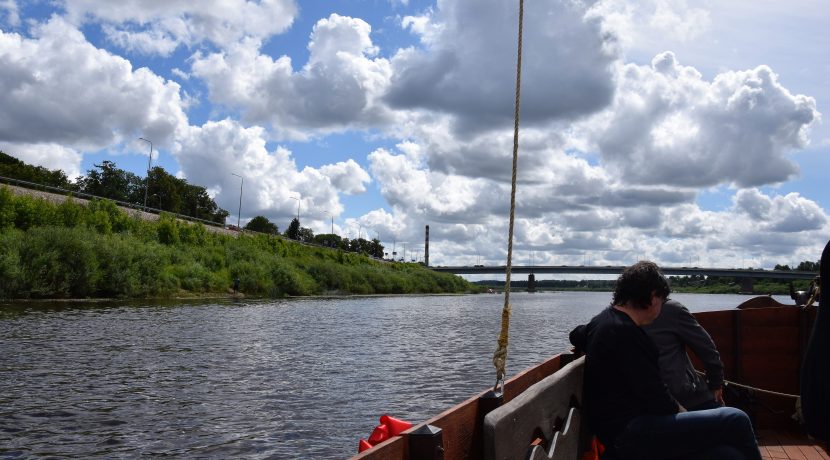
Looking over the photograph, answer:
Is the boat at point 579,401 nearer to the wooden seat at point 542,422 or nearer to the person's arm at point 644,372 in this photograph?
the wooden seat at point 542,422

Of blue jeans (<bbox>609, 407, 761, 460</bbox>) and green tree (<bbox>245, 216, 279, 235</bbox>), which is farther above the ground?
green tree (<bbox>245, 216, 279, 235</bbox>)

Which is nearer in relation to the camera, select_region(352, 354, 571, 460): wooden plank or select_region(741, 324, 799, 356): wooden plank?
select_region(352, 354, 571, 460): wooden plank

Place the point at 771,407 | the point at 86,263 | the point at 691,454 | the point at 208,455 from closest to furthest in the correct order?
the point at 691,454 → the point at 771,407 → the point at 208,455 → the point at 86,263

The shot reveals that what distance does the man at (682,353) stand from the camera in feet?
15.3

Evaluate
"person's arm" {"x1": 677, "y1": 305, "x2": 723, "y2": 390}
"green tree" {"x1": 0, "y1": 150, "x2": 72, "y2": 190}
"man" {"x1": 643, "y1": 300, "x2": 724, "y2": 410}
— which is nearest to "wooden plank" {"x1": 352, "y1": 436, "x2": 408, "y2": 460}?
"man" {"x1": 643, "y1": 300, "x2": 724, "y2": 410}

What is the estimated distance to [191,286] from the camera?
171 ft

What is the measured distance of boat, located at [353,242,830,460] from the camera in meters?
2.27

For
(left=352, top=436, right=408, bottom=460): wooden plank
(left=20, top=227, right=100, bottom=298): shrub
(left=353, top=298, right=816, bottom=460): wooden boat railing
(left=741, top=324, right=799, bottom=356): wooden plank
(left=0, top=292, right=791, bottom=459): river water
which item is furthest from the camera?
(left=20, top=227, right=100, bottom=298): shrub

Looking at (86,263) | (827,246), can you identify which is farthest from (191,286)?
(827,246)

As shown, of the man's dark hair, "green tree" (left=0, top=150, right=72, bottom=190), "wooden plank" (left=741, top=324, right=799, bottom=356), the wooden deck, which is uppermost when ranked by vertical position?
"green tree" (left=0, top=150, right=72, bottom=190)

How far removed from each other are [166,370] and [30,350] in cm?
439

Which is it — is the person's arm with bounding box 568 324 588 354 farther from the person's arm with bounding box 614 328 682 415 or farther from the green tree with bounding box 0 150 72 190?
the green tree with bounding box 0 150 72 190

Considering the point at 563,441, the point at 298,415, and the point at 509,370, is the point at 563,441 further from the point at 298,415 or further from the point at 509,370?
the point at 509,370

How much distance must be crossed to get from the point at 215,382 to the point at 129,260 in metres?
32.9
